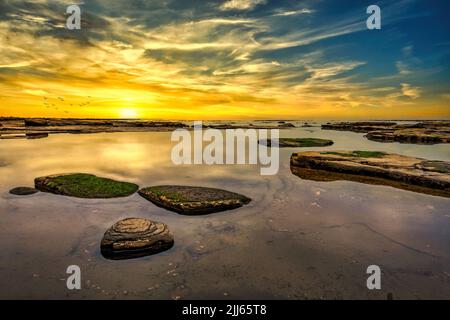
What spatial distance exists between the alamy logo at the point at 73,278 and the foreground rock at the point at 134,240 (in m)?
0.70

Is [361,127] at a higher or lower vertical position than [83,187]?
higher

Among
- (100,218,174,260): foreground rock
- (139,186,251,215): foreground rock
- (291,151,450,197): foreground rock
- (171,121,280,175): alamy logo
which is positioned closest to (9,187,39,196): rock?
(139,186,251,215): foreground rock

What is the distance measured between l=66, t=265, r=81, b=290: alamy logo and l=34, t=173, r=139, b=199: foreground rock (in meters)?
5.88

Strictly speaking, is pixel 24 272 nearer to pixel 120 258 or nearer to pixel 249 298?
pixel 120 258

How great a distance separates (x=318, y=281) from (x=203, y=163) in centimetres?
1675

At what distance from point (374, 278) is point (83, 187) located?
11.7 meters

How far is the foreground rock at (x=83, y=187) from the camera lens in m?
12.0

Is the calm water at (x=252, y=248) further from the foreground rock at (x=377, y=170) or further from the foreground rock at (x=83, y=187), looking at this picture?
the foreground rock at (x=377, y=170)

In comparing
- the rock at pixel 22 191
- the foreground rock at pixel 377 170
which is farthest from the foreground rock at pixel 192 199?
the foreground rock at pixel 377 170

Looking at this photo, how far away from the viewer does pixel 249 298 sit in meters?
5.31

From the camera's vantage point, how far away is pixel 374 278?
5941 mm

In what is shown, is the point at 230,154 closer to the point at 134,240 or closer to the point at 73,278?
the point at 134,240

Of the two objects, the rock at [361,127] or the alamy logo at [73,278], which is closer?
the alamy logo at [73,278]

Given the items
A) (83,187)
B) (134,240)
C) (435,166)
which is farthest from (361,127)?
(134,240)
